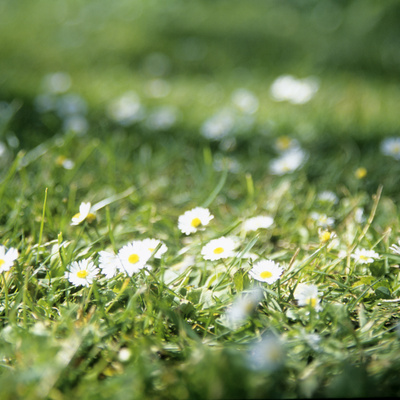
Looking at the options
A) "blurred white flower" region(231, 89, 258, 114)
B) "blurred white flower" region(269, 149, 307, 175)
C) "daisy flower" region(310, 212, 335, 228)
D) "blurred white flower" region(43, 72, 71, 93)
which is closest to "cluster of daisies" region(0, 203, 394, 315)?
"daisy flower" region(310, 212, 335, 228)

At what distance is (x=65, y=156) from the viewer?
1.72 meters

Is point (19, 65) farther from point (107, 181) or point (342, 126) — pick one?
point (342, 126)

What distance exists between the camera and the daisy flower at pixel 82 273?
43.8 inches

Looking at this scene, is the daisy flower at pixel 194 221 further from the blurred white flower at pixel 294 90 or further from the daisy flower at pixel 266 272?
the blurred white flower at pixel 294 90

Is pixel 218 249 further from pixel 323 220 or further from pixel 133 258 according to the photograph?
pixel 323 220

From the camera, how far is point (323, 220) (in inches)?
55.2

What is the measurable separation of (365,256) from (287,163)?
0.67m

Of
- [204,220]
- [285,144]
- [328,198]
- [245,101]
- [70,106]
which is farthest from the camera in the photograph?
[245,101]

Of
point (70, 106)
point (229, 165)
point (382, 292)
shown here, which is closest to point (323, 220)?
point (382, 292)

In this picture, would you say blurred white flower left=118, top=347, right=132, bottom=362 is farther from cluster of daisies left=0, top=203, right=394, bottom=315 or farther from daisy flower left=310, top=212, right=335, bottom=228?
daisy flower left=310, top=212, right=335, bottom=228

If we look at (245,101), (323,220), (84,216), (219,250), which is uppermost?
(84,216)

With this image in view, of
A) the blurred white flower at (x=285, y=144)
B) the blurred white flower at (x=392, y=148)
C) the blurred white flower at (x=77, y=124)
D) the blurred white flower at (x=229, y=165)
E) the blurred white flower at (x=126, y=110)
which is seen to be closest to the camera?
the blurred white flower at (x=392, y=148)

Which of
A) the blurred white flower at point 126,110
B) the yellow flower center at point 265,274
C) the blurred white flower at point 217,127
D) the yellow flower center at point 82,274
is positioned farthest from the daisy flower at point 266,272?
the blurred white flower at point 126,110

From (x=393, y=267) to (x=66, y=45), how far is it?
339 cm
